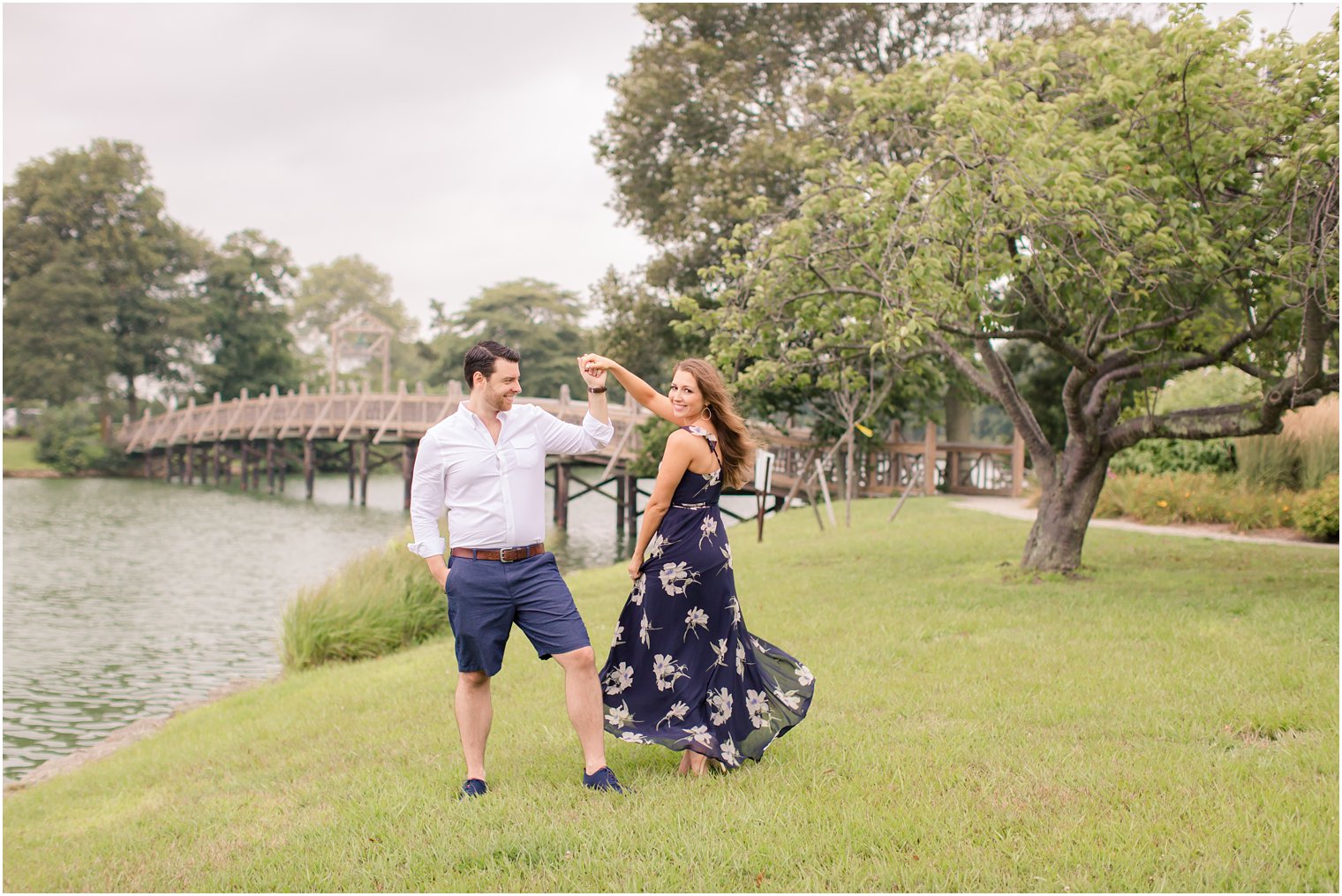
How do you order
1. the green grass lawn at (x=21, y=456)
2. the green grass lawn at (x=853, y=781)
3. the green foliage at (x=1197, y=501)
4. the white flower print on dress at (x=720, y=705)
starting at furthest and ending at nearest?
the green grass lawn at (x=21, y=456) → the green foliage at (x=1197, y=501) → the white flower print on dress at (x=720, y=705) → the green grass lawn at (x=853, y=781)

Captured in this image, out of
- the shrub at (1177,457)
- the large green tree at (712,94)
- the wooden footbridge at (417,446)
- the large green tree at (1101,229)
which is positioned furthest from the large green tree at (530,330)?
the large green tree at (1101,229)

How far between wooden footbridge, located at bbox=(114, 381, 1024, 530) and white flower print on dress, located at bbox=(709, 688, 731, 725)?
1311cm

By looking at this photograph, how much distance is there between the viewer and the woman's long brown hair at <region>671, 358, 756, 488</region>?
5121mm

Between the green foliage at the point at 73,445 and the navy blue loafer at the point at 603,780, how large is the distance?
53.8 m

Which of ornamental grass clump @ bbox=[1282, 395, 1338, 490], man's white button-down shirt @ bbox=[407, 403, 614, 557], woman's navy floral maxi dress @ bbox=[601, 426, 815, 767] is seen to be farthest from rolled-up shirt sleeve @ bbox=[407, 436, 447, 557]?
ornamental grass clump @ bbox=[1282, 395, 1338, 490]

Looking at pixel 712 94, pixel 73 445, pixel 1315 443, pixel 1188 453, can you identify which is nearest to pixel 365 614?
pixel 1315 443

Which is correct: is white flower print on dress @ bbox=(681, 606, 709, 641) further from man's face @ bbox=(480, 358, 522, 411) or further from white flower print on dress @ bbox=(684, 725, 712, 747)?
man's face @ bbox=(480, 358, 522, 411)

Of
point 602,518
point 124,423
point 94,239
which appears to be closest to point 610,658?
point 602,518

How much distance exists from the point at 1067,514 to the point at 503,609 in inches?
297

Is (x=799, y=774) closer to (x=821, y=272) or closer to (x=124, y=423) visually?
(x=821, y=272)

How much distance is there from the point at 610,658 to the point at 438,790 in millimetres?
995

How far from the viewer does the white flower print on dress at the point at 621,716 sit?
5.04 m

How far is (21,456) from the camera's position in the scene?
5341 centimetres

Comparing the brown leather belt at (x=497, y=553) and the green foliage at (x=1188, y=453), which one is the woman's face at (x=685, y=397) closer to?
the brown leather belt at (x=497, y=553)
